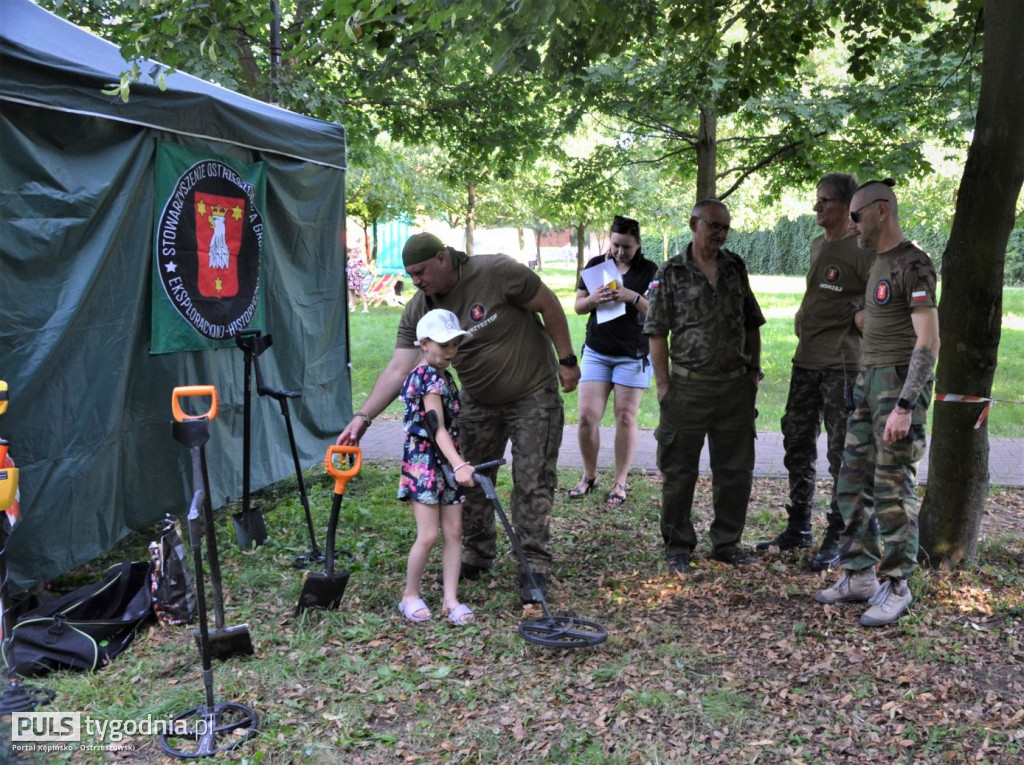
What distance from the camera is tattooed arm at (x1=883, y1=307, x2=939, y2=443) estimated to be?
4117mm

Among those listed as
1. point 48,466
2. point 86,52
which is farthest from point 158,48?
point 48,466

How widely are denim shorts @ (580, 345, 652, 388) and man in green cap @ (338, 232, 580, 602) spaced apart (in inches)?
68.9

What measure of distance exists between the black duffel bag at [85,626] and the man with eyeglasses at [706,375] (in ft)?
9.04

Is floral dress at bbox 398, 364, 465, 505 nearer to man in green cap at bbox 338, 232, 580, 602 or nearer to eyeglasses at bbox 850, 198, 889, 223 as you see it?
man in green cap at bbox 338, 232, 580, 602

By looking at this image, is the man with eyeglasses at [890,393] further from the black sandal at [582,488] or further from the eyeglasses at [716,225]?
the black sandal at [582,488]

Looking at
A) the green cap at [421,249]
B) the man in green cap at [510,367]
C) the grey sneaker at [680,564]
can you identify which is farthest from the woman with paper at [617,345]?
the green cap at [421,249]

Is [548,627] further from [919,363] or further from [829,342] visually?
[829,342]

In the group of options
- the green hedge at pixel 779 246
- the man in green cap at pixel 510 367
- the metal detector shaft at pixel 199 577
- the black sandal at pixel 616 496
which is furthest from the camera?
the green hedge at pixel 779 246

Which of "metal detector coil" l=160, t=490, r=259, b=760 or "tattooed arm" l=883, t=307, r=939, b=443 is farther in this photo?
"tattooed arm" l=883, t=307, r=939, b=443

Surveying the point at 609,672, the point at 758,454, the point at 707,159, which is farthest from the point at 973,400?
the point at 707,159

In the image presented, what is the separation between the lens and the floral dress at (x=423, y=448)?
4.36 metres

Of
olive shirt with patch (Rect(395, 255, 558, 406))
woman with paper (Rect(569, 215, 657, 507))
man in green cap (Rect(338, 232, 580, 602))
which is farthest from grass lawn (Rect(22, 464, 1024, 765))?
woman with paper (Rect(569, 215, 657, 507))

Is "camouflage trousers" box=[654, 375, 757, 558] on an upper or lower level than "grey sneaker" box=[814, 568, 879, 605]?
upper

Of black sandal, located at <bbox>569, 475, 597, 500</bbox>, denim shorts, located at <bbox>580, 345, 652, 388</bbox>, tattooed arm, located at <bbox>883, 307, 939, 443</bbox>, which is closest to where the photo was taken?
tattooed arm, located at <bbox>883, 307, 939, 443</bbox>
